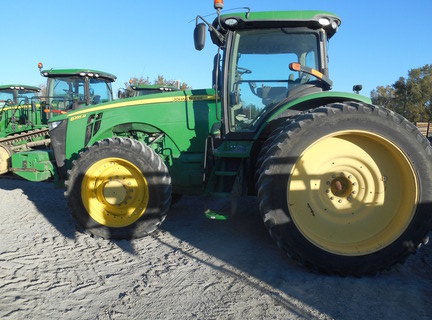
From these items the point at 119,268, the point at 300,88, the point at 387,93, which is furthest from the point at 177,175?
the point at 387,93

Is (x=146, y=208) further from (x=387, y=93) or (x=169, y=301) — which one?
(x=387, y=93)

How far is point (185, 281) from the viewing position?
299 cm

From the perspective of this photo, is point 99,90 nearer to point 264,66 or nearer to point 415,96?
point 264,66

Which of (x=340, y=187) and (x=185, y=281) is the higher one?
(x=340, y=187)

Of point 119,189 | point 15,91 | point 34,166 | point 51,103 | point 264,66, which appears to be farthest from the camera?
point 15,91

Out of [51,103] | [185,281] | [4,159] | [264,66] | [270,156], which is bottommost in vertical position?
[185,281]

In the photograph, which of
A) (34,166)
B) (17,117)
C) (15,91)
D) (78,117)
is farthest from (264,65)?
(15,91)

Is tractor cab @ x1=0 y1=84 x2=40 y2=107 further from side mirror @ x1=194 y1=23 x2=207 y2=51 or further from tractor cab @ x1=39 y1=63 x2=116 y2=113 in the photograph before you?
side mirror @ x1=194 y1=23 x2=207 y2=51

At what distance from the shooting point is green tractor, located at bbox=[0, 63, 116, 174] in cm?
964

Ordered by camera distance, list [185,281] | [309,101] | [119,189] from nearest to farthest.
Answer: [185,281] → [309,101] → [119,189]

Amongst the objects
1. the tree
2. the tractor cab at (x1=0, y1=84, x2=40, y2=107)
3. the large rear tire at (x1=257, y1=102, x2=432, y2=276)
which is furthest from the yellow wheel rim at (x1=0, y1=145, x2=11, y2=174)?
the tree

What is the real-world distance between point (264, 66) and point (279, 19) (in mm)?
492

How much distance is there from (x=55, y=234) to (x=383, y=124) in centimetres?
372

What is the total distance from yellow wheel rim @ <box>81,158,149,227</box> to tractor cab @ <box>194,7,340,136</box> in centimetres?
119
